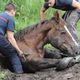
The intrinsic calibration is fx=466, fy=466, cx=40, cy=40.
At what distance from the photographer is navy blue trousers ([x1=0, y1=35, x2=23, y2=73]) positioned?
8844 millimetres

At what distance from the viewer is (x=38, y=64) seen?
30.0 feet

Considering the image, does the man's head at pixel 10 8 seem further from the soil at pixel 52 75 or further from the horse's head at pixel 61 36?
the soil at pixel 52 75

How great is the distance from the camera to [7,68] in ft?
30.3

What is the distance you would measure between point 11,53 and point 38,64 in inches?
23.4

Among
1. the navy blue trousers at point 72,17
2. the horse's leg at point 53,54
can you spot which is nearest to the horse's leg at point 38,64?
the horse's leg at point 53,54

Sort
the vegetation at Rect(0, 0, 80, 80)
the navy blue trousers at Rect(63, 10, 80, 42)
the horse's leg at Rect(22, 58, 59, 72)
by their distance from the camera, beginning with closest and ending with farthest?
the horse's leg at Rect(22, 58, 59, 72) → the navy blue trousers at Rect(63, 10, 80, 42) → the vegetation at Rect(0, 0, 80, 80)

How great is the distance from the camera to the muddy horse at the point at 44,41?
30.1 feet

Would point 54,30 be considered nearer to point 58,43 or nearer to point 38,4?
point 58,43

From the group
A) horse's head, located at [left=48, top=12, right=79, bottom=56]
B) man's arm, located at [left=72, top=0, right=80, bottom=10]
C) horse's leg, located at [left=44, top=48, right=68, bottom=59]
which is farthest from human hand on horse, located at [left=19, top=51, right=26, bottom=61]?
man's arm, located at [left=72, top=0, right=80, bottom=10]

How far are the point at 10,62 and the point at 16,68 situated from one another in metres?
0.21

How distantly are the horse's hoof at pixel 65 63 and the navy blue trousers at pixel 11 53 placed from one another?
0.77 meters

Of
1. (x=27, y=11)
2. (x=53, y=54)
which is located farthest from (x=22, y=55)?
(x=27, y=11)

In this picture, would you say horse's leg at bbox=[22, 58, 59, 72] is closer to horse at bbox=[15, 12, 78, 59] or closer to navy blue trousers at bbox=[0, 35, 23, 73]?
horse at bbox=[15, 12, 78, 59]

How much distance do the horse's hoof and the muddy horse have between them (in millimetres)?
116
